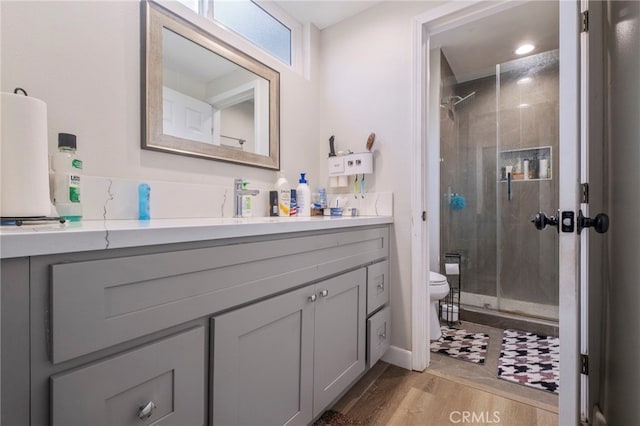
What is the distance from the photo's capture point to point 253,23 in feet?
5.64

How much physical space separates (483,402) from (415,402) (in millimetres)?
327

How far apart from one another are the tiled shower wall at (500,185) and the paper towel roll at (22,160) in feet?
8.83

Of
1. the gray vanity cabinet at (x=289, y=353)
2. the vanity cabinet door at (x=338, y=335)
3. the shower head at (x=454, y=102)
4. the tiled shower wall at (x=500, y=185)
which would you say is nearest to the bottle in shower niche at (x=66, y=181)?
the gray vanity cabinet at (x=289, y=353)

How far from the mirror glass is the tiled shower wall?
1.75m

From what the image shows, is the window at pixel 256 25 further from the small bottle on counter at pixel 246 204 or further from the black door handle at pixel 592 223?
the black door handle at pixel 592 223

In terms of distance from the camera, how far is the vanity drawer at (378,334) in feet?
4.93

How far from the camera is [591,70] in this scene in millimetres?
1039

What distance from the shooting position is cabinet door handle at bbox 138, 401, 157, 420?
2.09 feet

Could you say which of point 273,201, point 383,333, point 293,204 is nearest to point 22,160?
point 273,201

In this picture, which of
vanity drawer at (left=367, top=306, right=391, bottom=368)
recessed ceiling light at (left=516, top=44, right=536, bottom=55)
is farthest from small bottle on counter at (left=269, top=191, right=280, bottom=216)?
recessed ceiling light at (left=516, top=44, right=536, bottom=55)

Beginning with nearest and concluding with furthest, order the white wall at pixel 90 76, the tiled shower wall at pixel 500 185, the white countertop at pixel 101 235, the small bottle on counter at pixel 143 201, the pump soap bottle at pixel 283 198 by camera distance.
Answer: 1. the white countertop at pixel 101 235
2. the white wall at pixel 90 76
3. the small bottle on counter at pixel 143 201
4. the pump soap bottle at pixel 283 198
5. the tiled shower wall at pixel 500 185

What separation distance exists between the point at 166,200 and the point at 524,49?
119 inches

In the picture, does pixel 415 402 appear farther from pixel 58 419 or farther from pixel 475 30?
pixel 475 30

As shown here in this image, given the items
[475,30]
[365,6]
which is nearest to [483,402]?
[365,6]
